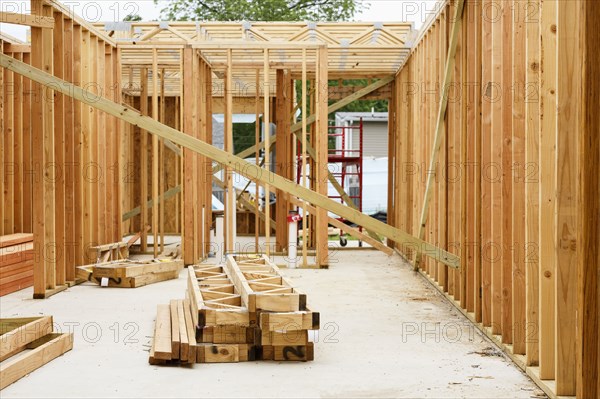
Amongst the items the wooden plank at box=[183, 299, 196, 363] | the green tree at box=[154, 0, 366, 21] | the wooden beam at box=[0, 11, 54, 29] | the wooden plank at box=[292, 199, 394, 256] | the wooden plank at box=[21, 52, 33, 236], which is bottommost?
the wooden plank at box=[183, 299, 196, 363]

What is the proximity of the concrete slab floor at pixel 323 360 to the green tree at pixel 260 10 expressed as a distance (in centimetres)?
2375

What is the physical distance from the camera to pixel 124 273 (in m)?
10.4

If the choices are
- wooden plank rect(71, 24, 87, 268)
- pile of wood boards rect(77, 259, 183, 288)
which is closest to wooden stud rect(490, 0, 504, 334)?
pile of wood boards rect(77, 259, 183, 288)

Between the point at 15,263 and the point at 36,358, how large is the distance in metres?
4.57

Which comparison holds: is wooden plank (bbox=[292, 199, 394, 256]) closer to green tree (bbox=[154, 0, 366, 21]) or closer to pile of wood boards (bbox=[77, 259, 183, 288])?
pile of wood boards (bbox=[77, 259, 183, 288])

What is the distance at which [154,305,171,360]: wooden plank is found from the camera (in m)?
6.00

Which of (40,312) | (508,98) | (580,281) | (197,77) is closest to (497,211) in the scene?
(508,98)

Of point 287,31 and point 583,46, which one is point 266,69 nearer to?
point 287,31

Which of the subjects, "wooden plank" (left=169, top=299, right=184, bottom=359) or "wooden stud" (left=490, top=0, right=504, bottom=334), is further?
"wooden stud" (left=490, top=0, right=504, bottom=334)

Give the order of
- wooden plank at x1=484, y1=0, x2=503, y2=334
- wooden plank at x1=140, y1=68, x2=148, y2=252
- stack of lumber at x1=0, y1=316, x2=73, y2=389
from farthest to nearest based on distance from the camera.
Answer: wooden plank at x1=140, y1=68, x2=148, y2=252, wooden plank at x1=484, y1=0, x2=503, y2=334, stack of lumber at x1=0, y1=316, x2=73, y2=389

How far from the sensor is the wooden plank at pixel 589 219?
4410 millimetres

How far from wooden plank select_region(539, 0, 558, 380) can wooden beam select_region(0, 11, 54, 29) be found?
5.81m

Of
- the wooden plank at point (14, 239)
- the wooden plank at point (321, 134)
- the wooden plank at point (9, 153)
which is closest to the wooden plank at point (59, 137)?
the wooden plank at point (14, 239)

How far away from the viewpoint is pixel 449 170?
9602 millimetres
